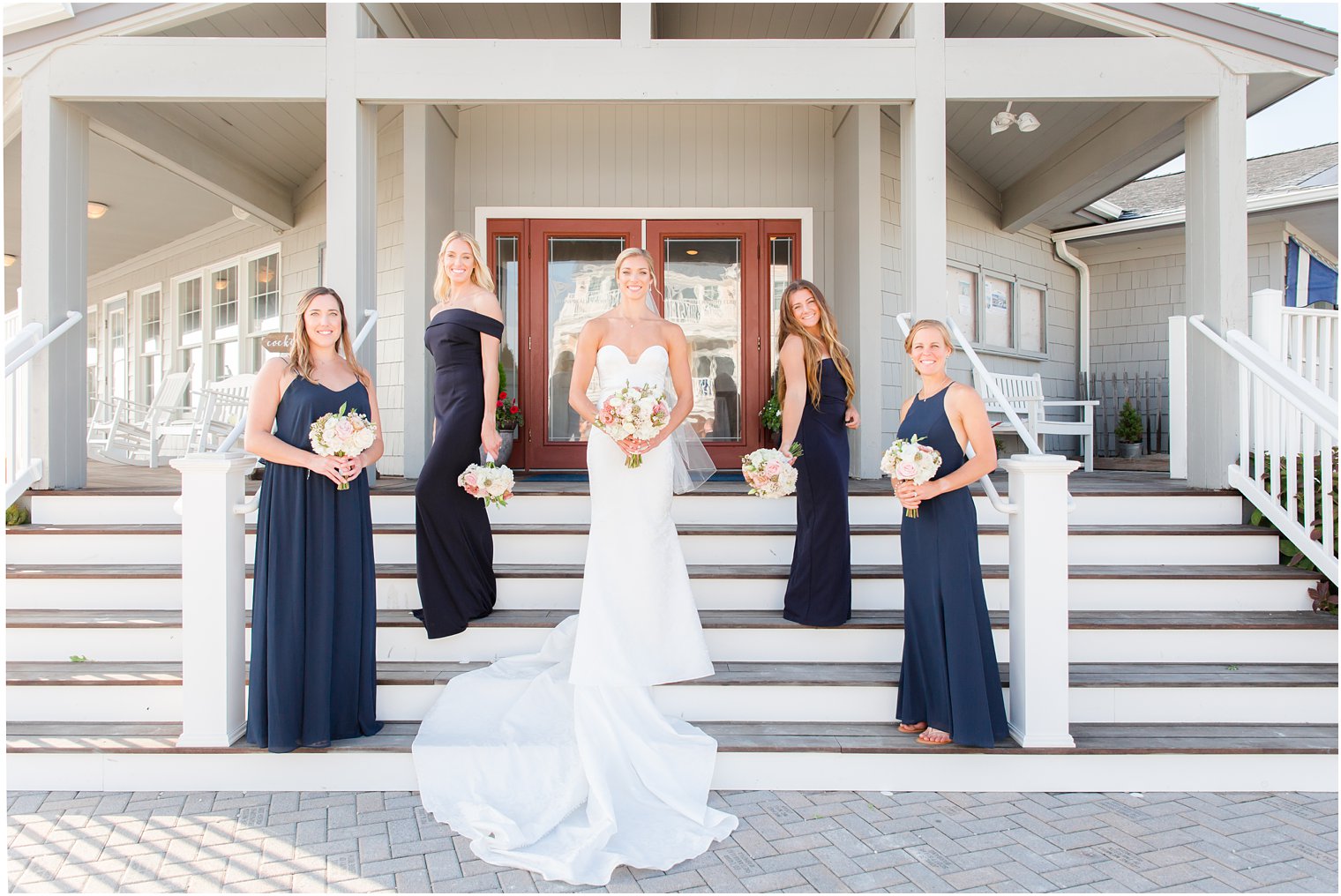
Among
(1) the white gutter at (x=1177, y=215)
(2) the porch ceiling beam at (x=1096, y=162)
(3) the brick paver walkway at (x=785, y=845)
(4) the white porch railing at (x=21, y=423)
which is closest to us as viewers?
(3) the brick paver walkway at (x=785, y=845)

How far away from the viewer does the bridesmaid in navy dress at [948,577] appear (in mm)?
3113

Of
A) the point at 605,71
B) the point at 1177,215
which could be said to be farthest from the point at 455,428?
the point at 1177,215

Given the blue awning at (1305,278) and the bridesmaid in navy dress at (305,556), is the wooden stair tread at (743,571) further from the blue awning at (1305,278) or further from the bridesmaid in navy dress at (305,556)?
the blue awning at (1305,278)

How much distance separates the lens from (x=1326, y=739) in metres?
3.30

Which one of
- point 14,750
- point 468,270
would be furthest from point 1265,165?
point 14,750

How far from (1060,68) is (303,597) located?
5.14 meters

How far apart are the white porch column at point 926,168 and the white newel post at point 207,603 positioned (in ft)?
12.7

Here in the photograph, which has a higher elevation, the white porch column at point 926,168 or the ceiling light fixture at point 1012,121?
the ceiling light fixture at point 1012,121

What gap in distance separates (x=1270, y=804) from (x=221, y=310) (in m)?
10.5

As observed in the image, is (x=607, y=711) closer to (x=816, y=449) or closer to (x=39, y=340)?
(x=816, y=449)

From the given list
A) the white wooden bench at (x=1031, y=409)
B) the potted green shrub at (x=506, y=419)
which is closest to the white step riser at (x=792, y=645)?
the potted green shrub at (x=506, y=419)

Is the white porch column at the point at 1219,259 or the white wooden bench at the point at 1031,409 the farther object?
the white wooden bench at the point at 1031,409

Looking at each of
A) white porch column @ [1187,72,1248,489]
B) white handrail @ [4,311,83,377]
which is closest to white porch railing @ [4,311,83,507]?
white handrail @ [4,311,83,377]

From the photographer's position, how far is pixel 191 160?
6586 mm
